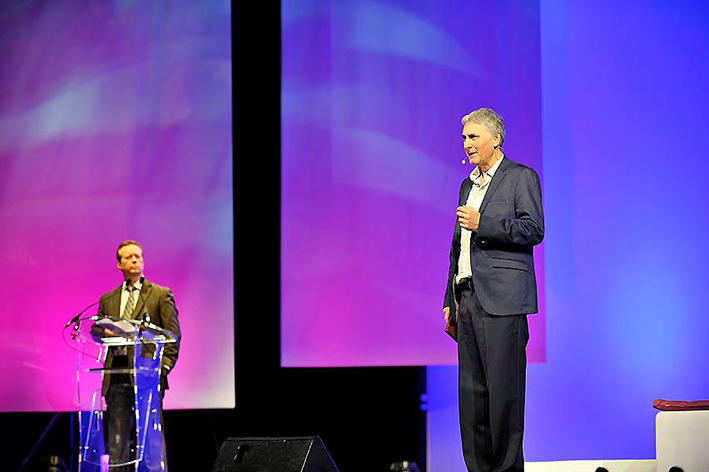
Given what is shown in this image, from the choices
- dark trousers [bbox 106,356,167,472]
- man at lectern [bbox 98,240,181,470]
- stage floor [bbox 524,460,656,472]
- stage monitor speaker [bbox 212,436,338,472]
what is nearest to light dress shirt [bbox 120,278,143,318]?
man at lectern [bbox 98,240,181,470]

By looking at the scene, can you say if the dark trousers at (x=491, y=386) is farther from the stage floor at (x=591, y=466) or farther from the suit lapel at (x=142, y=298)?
the suit lapel at (x=142, y=298)

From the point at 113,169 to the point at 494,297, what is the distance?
9.21 ft

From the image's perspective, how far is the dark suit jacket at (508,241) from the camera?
12.4ft

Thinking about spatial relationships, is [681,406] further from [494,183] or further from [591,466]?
[494,183]

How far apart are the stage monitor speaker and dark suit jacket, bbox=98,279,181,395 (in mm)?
1325

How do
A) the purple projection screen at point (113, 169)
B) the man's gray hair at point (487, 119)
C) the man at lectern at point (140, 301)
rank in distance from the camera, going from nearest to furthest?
the man's gray hair at point (487, 119) < the man at lectern at point (140, 301) < the purple projection screen at point (113, 169)

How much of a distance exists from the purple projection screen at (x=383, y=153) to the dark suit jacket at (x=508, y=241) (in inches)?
62.7

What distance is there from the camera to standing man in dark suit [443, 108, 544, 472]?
3.80m

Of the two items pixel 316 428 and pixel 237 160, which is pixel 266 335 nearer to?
pixel 316 428

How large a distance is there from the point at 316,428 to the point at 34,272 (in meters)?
1.93

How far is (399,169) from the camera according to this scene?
5.56 metres

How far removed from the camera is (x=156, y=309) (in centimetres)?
512

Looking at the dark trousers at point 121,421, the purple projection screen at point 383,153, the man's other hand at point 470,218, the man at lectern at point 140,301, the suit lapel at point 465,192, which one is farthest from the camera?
the purple projection screen at point 383,153

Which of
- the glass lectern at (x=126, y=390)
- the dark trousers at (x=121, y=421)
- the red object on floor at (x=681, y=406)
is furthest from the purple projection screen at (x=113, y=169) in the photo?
the red object on floor at (x=681, y=406)
